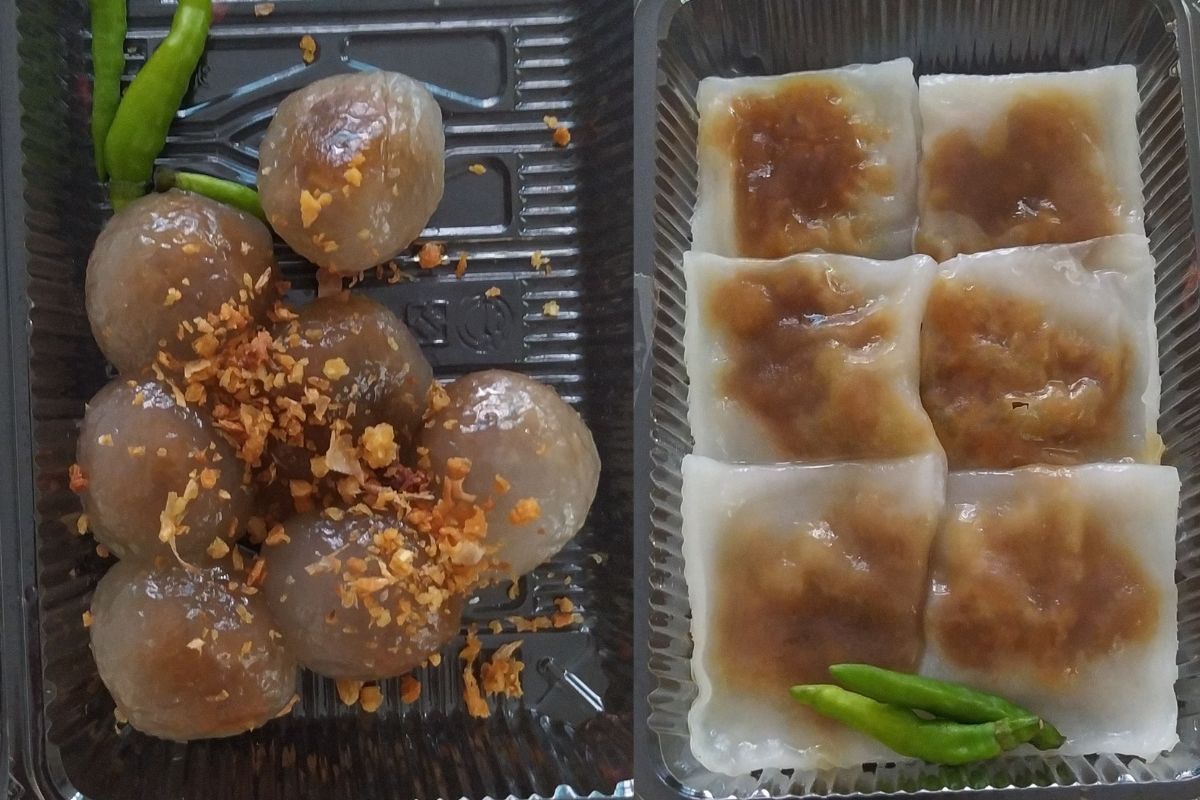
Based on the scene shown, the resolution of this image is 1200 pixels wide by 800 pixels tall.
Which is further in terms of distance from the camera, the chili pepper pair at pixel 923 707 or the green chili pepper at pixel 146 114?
the green chili pepper at pixel 146 114

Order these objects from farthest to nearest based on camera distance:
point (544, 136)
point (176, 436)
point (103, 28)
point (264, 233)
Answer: point (544, 136) < point (103, 28) < point (264, 233) < point (176, 436)

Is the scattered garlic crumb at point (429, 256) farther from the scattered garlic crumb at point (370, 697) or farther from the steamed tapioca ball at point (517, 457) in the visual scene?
the scattered garlic crumb at point (370, 697)

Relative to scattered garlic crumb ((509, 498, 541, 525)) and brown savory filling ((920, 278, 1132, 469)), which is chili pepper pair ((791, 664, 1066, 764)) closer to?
brown savory filling ((920, 278, 1132, 469))

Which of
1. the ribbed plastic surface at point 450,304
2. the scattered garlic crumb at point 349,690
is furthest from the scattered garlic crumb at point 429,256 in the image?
the scattered garlic crumb at point 349,690

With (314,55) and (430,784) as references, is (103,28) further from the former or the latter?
(430,784)

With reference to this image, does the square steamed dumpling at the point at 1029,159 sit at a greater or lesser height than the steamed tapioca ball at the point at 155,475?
greater

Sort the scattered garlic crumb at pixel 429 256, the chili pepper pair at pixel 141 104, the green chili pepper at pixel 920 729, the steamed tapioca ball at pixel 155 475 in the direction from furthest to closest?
1. the scattered garlic crumb at pixel 429 256
2. the chili pepper pair at pixel 141 104
3. the green chili pepper at pixel 920 729
4. the steamed tapioca ball at pixel 155 475

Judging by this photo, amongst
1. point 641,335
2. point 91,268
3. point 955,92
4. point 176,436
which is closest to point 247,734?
point 176,436
